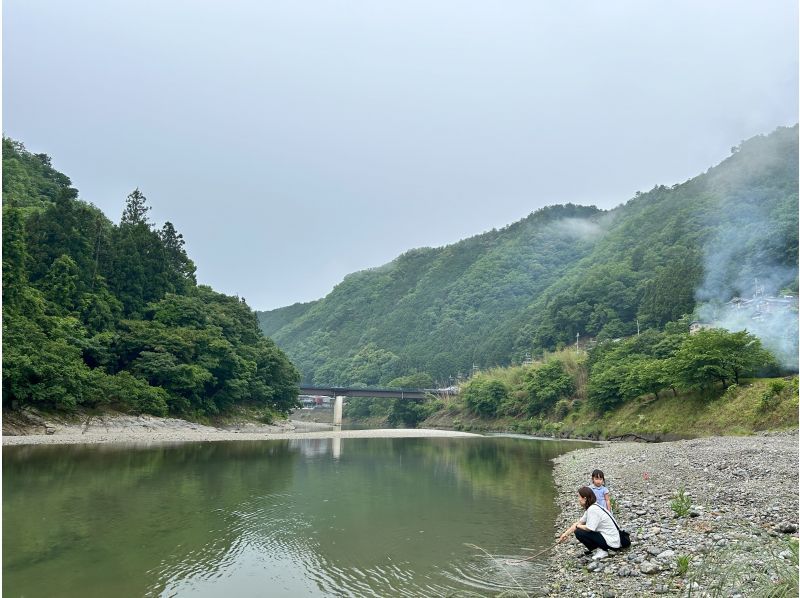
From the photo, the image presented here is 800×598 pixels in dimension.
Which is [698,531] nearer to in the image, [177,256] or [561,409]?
[561,409]

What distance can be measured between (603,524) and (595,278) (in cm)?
10841

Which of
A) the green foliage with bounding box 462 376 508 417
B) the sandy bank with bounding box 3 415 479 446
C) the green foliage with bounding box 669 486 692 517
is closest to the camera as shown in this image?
the green foliage with bounding box 669 486 692 517

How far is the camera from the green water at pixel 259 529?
31.4 feet

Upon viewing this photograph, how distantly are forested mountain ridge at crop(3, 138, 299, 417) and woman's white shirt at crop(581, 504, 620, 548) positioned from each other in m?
37.2

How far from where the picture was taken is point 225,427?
184ft

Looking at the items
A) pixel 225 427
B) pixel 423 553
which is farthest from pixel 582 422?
pixel 423 553

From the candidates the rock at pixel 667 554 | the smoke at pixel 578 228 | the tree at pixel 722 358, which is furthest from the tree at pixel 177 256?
the smoke at pixel 578 228

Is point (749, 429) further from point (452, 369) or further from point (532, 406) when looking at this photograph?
point (452, 369)

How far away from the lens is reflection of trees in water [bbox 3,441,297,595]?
A: 31.9 ft

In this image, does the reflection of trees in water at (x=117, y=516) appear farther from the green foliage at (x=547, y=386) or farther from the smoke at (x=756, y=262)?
the green foliage at (x=547, y=386)

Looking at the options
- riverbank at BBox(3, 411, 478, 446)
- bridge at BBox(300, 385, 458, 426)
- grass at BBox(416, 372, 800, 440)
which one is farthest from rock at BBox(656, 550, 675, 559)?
bridge at BBox(300, 385, 458, 426)

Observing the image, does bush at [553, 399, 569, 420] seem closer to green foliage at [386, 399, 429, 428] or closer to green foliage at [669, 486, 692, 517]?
green foliage at [386, 399, 429, 428]

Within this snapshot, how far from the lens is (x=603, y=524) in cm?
950

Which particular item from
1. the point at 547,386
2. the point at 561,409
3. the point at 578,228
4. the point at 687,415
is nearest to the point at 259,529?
the point at 687,415
